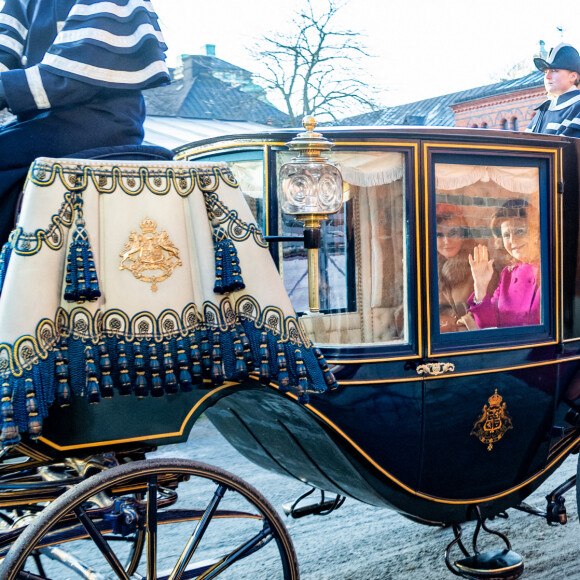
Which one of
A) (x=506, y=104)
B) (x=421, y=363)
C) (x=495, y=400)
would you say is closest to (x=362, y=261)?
(x=421, y=363)

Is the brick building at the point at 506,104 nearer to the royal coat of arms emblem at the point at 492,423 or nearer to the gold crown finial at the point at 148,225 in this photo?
the royal coat of arms emblem at the point at 492,423

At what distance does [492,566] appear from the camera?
262 cm

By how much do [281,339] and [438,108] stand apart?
61.9ft

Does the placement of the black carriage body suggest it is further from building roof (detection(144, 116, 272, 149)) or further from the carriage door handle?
building roof (detection(144, 116, 272, 149))

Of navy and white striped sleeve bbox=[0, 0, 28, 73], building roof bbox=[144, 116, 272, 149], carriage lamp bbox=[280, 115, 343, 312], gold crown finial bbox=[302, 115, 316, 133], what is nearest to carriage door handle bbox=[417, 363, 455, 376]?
carriage lamp bbox=[280, 115, 343, 312]

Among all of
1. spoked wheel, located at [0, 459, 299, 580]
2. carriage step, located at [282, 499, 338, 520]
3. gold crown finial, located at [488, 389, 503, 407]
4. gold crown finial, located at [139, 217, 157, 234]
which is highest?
gold crown finial, located at [139, 217, 157, 234]

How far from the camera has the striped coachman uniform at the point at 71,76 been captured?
180cm

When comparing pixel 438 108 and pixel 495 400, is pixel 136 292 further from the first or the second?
pixel 438 108

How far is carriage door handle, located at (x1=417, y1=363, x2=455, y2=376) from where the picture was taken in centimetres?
241

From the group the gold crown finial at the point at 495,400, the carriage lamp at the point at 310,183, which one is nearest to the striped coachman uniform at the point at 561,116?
the gold crown finial at the point at 495,400

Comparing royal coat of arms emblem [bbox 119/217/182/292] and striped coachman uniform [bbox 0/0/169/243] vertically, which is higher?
striped coachman uniform [bbox 0/0/169/243]

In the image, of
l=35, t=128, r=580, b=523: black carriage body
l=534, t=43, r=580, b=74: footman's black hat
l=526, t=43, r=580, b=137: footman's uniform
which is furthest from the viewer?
l=534, t=43, r=580, b=74: footman's black hat

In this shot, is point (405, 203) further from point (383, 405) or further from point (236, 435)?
point (236, 435)

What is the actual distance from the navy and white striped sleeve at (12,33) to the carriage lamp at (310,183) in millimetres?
802
